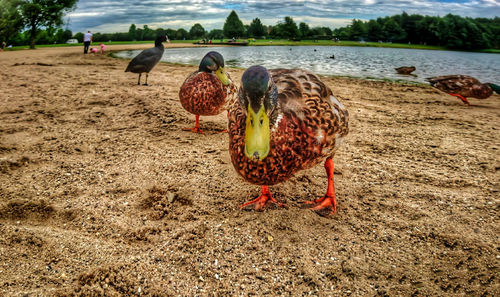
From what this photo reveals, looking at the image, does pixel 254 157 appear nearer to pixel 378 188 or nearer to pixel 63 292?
pixel 63 292

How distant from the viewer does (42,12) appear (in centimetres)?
3148

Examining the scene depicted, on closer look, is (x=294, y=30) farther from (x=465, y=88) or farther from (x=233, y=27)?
(x=465, y=88)

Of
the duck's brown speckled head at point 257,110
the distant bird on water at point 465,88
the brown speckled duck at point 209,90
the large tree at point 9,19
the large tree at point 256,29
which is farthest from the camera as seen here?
the large tree at point 256,29

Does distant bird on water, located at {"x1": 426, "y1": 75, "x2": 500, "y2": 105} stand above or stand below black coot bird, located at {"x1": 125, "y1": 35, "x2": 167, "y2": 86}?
below

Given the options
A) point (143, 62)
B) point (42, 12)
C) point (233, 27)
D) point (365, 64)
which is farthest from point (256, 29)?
point (143, 62)

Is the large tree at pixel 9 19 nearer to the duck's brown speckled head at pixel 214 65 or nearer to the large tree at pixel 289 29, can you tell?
the duck's brown speckled head at pixel 214 65

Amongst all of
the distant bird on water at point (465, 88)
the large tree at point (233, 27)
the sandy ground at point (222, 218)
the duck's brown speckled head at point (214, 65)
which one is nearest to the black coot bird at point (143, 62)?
the sandy ground at point (222, 218)

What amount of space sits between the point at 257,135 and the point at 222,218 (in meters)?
1.18

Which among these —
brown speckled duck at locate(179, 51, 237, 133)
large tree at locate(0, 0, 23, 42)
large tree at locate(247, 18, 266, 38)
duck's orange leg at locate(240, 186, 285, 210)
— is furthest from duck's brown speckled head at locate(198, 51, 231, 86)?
large tree at locate(247, 18, 266, 38)

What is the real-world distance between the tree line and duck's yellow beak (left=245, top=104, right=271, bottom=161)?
1419 inches

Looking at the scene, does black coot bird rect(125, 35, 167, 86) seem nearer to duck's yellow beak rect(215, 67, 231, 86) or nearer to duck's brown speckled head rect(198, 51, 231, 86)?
duck's brown speckled head rect(198, 51, 231, 86)

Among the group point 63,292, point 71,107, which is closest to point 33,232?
point 63,292

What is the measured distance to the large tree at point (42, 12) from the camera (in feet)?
98.3

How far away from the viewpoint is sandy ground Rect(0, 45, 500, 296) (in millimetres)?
1962
